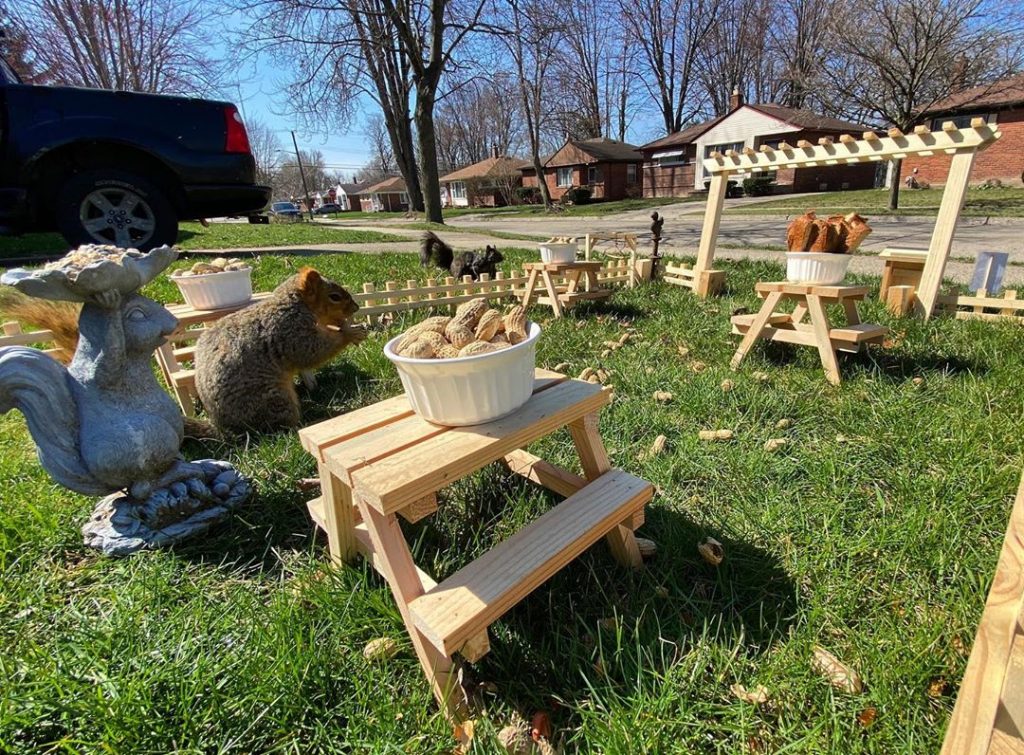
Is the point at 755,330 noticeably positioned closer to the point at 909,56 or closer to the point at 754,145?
the point at 909,56

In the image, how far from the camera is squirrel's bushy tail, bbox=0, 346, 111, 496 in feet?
4.85

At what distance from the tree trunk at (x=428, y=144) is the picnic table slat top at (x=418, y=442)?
→ 17333mm

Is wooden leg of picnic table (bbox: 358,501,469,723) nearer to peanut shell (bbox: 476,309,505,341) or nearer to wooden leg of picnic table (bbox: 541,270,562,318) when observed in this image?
peanut shell (bbox: 476,309,505,341)

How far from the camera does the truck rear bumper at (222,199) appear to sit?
5.60 meters

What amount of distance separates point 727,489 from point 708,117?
161ft

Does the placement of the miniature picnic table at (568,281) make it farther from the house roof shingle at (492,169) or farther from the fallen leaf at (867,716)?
the house roof shingle at (492,169)

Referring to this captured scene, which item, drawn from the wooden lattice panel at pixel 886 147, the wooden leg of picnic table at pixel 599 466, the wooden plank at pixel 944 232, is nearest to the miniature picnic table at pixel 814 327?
the wooden plank at pixel 944 232

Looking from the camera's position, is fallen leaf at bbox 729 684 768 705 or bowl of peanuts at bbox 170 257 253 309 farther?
bowl of peanuts at bbox 170 257 253 309

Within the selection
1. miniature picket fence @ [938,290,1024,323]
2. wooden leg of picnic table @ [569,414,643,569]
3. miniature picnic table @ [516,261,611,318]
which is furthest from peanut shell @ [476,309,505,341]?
miniature picket fence @ [938,290,1024,323]

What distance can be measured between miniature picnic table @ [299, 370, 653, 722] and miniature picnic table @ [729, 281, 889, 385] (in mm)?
2061

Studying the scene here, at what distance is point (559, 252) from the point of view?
4504mm

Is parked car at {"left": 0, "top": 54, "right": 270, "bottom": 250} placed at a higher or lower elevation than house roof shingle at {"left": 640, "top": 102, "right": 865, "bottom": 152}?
lower

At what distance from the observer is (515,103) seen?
96.7ft

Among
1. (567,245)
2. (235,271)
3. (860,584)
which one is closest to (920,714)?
(860,584)
